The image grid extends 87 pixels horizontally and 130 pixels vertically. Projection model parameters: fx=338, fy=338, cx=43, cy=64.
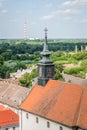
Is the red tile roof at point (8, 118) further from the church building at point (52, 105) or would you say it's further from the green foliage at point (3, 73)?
the green foliage at point (3, 73)

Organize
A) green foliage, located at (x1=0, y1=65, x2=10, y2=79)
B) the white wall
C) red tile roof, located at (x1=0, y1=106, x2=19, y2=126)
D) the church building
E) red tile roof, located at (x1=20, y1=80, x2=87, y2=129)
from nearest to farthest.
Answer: red tile roof, located at (x1=20, y1=80, x2=87, y2=129) < the church building < the white wall < red tile roof, located at (x1=0, y1=106, x2=19, y2=126) < green foliage, located at (x1=0, y1=65, x2=10, y2=79)

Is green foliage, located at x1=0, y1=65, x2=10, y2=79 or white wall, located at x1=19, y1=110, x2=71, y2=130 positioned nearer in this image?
white wall, located at x1=19, y1=110, x2=71, y2=130

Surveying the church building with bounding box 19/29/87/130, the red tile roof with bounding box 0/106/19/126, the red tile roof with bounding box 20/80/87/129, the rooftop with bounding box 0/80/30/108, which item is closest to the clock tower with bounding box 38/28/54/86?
the church building with bounding box 19/29/87/130

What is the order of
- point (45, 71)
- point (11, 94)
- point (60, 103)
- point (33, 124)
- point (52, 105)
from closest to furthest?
point (60, 103), point (52, 105), point (33, 124), point (45, 71), point (11, 94)

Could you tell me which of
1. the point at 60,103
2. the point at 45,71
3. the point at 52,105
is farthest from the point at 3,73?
the point at 60,103

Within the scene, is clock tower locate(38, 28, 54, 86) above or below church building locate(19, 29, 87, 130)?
above

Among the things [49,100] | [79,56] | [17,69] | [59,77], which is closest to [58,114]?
[49,100]

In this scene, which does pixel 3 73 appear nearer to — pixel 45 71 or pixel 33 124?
pixel 45 71

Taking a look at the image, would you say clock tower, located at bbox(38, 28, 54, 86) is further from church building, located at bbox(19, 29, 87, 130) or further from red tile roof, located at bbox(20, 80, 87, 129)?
red tile roof, located at bbox(20, 80, 87, 129)

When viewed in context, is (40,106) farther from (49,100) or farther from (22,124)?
(22,124)
